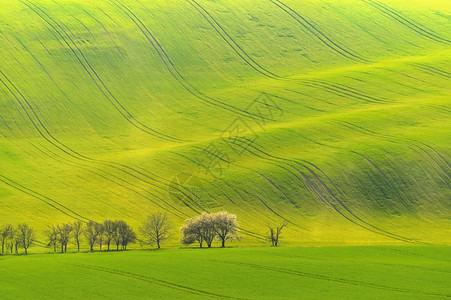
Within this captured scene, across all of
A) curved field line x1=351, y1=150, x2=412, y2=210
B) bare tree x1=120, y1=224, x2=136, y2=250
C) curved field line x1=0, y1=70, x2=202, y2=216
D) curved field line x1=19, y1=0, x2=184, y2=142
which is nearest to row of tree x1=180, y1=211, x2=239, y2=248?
bare tree x1=120, y1=224, x2=136, y2=250

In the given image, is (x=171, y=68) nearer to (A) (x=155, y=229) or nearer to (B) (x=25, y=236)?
(A) (x=155, y=229)

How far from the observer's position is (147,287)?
3081 cm

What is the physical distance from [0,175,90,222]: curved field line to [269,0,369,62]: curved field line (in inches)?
1776

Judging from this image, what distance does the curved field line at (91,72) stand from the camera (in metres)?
74.8

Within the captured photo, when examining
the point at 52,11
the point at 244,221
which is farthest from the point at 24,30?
the point at 244,221

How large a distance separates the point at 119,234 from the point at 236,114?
94.9ft

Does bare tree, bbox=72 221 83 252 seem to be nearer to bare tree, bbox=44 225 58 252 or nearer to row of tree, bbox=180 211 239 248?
bare tree, bbox=44 225 58 252

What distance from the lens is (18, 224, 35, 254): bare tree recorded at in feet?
164

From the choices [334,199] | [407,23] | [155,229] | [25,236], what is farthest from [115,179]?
[407,23]

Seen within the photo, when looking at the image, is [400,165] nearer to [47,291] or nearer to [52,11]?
[47,291]

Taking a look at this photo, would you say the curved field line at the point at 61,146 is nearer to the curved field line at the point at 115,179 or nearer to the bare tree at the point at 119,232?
the curved field line at the point at 115,179

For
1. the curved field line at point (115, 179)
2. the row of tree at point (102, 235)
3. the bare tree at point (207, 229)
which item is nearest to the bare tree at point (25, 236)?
the row of tree at point (102, 235)

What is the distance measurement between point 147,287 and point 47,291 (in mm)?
4105

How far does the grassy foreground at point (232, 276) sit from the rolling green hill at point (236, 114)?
48.1 ft
